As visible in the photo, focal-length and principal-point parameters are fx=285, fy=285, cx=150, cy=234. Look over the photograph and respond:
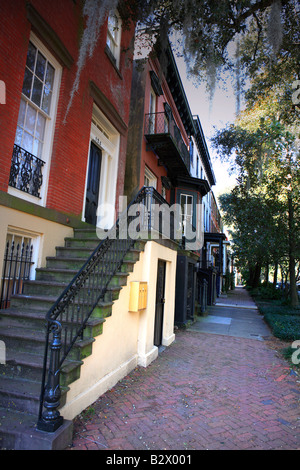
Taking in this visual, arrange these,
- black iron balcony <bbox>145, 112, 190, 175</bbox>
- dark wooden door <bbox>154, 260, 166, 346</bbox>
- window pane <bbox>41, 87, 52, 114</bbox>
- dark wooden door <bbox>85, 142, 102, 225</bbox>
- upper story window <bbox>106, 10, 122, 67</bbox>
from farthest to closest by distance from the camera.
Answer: black iron balcony <bbox>145, 112, 190, 175</bbox>, upper story window <bbox>106, 10, 122, 67</bbox>, dark wooden door <bbox>85, 142, 102, 225</bbox>, dark wooden door <bbox>154, 260, 166, 346</bbox>, window pane <bbox>41, 87, 52, 114</bbox>

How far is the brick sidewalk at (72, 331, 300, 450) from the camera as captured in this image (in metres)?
2.89

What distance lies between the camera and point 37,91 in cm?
508

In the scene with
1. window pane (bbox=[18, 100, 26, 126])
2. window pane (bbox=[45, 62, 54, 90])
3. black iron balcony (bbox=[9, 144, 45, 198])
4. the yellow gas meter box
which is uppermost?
window pane (bbox=[45, 62, 54, 90])

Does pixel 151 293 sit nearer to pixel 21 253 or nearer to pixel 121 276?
pixel 121 276

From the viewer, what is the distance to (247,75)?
693cm

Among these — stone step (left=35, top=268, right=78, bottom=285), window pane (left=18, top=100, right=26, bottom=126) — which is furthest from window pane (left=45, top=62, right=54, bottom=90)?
stone step (left=35, top=268, right=78, bottom=285)

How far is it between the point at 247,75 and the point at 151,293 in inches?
225

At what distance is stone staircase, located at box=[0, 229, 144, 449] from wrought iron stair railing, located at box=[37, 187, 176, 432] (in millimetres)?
122

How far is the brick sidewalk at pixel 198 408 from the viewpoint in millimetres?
2895

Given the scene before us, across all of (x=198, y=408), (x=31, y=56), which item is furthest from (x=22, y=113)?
(x=198, y=408)

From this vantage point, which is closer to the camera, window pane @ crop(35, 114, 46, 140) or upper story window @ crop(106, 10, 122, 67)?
window pane @ crop(35, 114, 46, 140)

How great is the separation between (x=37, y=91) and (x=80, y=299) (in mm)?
3745

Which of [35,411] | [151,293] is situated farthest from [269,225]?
[35,411]

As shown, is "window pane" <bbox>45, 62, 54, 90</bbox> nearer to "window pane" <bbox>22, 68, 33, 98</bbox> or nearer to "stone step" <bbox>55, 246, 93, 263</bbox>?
"window pane" <bbox>22, 68, 33, 98</bbox>
